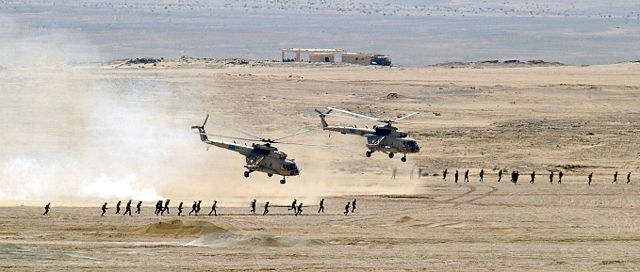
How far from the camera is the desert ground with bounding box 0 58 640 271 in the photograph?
2803cm

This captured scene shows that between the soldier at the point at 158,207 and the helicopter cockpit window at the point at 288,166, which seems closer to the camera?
the soldier at the point at 158,207

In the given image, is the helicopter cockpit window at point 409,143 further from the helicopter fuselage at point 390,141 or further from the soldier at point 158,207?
the soldier at point 158,207

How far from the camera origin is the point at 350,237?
31078mm

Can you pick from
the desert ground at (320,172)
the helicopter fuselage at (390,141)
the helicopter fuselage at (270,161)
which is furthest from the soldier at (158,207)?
the helicopter fuselage at (390,141)

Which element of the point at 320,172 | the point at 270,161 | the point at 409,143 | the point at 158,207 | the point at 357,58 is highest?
the point at 270,161

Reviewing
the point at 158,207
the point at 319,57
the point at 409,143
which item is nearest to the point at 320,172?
the point at 409,143

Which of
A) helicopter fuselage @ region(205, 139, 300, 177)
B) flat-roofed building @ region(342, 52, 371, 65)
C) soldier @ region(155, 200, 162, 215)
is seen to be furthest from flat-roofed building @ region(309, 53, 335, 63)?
soldier @ region(155, 200, 162, 215)

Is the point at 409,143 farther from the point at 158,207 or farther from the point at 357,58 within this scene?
the point at 357,58

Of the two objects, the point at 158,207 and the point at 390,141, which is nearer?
the point at 158,207

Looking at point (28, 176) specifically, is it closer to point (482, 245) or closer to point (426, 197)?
point (426, 197)

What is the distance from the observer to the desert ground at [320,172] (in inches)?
1104

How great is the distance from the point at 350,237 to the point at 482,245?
12.2ft

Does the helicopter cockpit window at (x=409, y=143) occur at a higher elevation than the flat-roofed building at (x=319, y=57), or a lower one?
higher

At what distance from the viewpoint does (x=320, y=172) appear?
49.0 m
